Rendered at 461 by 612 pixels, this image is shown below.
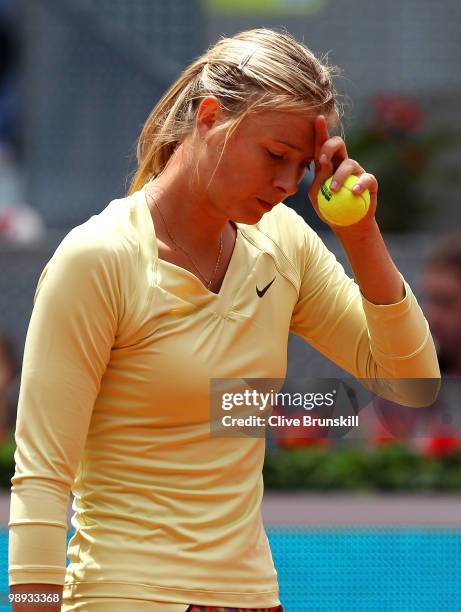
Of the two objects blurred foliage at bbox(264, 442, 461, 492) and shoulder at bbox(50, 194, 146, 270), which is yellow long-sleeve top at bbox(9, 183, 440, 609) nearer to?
shoulder at bbox(50, 194, 146, 270)

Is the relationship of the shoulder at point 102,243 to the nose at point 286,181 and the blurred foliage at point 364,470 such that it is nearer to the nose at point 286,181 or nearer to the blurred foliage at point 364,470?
the nose at point 286,181

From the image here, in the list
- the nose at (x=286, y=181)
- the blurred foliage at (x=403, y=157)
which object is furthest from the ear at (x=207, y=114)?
the blurred foliage at (x=403, y=157)

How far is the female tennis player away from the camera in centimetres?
180

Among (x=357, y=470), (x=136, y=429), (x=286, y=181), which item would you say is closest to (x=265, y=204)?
(x=286, y=181)

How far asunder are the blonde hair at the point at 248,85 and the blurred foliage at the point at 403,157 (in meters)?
7.25

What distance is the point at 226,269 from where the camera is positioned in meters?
2.02

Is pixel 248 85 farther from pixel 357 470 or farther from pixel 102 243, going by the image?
pixel 357 470

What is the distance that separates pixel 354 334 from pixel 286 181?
343 millimetres

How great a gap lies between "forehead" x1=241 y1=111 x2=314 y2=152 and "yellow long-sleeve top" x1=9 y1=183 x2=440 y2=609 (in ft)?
0.73

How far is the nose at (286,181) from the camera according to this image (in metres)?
1.91

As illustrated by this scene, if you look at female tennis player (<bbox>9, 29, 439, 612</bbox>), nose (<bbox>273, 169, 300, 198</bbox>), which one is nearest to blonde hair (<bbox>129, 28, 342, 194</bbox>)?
female tennis player (<bbox>9, 29, 439, 612</bbox>)

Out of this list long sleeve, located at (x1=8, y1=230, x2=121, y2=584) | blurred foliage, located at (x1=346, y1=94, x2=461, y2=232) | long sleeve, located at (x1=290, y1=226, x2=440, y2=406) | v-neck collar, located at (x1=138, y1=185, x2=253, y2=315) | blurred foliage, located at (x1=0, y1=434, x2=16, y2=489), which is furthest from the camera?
blurred foliage, located at (x1=346, y1=94, x2=461, y2=232)

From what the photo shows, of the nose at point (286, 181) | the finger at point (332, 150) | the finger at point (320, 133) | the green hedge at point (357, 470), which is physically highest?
the finger at point (320, 133)

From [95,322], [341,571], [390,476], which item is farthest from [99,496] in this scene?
[390,476]
